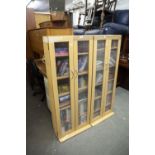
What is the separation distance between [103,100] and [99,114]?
264 millimetres

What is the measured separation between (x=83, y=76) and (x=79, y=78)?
2.7 inches

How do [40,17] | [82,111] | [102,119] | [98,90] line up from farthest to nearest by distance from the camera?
[40,17]
[102,119]
[98,90]
[82,111]

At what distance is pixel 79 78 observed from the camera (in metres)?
1.78

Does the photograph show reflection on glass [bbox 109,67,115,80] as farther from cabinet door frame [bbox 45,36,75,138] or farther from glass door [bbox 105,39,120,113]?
cabinet door frame [bbox 45,36,75,138]

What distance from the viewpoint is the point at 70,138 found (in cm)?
181

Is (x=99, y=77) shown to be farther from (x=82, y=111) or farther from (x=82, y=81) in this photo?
(x=82, y=111)

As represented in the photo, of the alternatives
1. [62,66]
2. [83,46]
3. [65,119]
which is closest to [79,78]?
[62,66]

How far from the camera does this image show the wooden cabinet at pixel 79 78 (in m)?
1.48

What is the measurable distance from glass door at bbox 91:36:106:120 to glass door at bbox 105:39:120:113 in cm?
13

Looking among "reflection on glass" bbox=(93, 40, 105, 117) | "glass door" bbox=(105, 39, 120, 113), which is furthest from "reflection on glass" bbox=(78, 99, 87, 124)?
"glass door" bbox=(105, 39, 120, 113)

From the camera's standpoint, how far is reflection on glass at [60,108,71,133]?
1.76 m

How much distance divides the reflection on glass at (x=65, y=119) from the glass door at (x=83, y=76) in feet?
0.42
